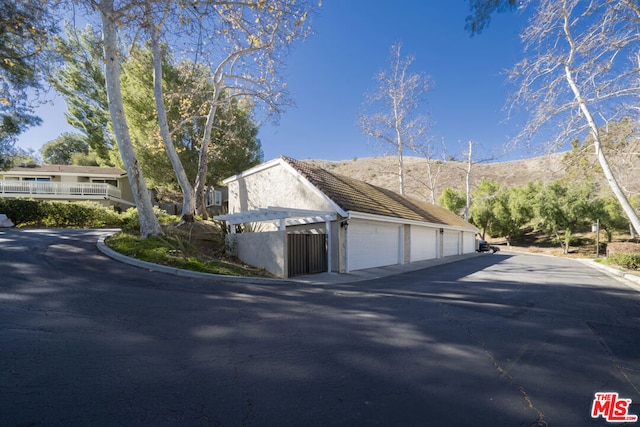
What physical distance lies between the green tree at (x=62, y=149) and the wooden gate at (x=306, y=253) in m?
46.3

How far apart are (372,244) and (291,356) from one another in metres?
10.6

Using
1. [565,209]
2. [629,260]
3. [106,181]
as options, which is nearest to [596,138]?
[629,260]

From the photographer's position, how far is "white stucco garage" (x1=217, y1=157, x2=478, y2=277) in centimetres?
1084

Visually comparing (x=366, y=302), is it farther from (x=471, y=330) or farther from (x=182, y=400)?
(x=182, y=400)

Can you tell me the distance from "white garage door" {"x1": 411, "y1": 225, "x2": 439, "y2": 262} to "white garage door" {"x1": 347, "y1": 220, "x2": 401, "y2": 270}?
2.23m

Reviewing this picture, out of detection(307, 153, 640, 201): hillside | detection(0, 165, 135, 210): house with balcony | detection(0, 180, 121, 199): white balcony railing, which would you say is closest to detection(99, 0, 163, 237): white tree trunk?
detection(0, 165, 135, 210): house with balcony

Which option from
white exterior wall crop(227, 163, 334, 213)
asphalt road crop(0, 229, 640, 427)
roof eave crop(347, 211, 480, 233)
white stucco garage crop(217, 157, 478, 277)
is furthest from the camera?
white exterior wall crop(227, 163, 334, 213)

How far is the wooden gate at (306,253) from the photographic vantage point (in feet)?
33.8

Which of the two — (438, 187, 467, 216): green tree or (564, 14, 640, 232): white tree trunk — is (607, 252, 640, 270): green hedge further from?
(438, 187, 467, 216): green tree

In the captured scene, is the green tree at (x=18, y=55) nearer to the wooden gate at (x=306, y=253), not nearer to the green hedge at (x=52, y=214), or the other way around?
the green hedge at (x=52, y=214)

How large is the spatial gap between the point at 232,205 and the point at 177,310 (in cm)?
1360

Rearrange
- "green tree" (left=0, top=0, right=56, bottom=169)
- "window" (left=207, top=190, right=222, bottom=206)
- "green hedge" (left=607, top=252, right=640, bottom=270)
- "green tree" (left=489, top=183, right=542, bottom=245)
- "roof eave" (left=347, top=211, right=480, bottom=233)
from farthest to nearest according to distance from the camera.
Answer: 1. "green tree" (left=489, top=183, right=542, bottom=245)
2. "window" (left=207, top=190, right=222, bottom=206)
3. "green hedge" (left=607, top=252, right=640, bottom=270)
4. "roof eave" (left=347, top=211, right=480, bottom=233)
5. "green tree" (left=0, top=0, right=56, bottom=169)

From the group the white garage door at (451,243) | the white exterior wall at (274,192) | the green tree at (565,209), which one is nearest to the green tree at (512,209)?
the green tree at (565,209)

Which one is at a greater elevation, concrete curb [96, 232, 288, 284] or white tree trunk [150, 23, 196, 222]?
white tree trunk [150, 23, 196, 222]
